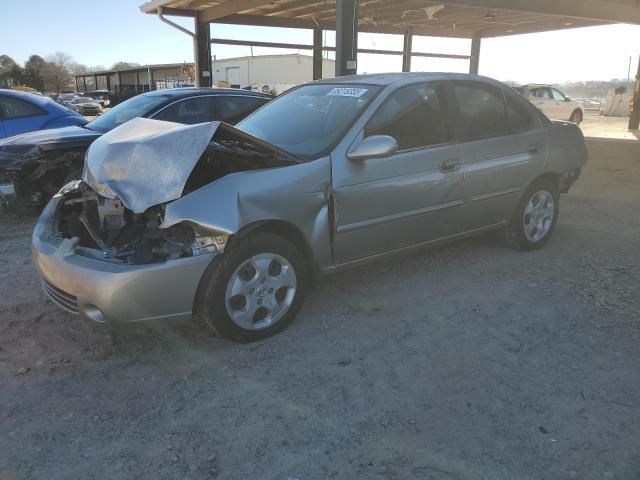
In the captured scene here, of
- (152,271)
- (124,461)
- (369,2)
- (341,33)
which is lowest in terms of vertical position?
(124,461)

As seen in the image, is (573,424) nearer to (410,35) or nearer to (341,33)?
(341,33)

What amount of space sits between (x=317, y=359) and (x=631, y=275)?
3.04 meters

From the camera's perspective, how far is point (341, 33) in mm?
8703

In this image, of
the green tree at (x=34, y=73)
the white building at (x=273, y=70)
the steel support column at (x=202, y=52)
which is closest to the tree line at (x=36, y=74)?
the green tree at (x=34, y=73)

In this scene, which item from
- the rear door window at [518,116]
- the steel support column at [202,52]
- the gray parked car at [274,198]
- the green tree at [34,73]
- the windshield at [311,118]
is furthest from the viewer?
the green tree at [34,73]

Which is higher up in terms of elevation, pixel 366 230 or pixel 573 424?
pixel 366 230

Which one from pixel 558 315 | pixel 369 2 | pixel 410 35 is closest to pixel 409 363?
pixel 558 315

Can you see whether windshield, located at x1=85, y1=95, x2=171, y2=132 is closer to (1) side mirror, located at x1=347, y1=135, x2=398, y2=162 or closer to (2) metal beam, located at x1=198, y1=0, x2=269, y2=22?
(1) side mirror, located at x1=347, y1=135, x2=398, y2=162

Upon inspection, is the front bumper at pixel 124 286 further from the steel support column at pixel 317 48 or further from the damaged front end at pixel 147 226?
the steel support column at pixel 317 48

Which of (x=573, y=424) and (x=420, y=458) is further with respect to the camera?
(x=573, y=424)

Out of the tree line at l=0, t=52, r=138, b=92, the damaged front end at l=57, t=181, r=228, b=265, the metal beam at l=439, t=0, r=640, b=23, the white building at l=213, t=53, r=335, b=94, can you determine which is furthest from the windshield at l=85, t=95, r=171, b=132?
the tree line at l=0, t=52, r=138, b=92

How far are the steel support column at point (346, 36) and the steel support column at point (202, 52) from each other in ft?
23.7

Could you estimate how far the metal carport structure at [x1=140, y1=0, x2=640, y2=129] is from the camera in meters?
13.0

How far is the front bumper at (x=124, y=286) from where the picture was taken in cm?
291
